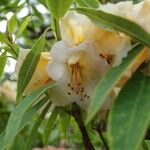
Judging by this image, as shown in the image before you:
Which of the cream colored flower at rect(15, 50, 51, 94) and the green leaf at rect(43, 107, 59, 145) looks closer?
the cream colored flower at rect(15, 50, 51, 94)

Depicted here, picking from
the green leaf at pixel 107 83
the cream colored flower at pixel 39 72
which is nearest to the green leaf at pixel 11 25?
the cream colored flower at pixel 39 72

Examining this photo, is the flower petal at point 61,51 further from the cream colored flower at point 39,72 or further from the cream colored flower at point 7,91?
the cream colored flower at point 7,91

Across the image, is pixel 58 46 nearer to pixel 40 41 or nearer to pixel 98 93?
pixel 40 41

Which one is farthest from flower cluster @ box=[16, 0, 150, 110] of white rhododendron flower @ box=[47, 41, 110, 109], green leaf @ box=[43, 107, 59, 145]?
green leaf @ box=[43, 107, 59, 145]

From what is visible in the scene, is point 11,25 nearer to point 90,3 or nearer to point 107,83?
point 90,3

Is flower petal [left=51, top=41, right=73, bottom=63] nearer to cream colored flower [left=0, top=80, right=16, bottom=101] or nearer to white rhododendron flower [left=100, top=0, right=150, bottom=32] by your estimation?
white rhododendron flower [left=100, top=0, right=150, bottom=32]

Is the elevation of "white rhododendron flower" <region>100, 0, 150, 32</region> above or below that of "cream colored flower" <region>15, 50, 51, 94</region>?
above
